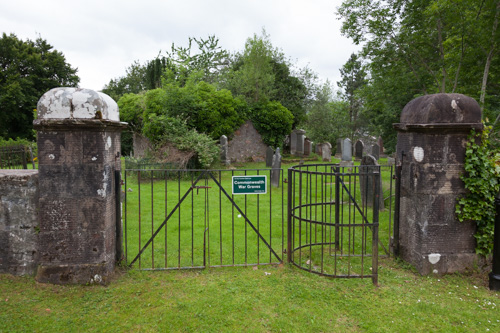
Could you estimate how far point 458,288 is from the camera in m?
4.75

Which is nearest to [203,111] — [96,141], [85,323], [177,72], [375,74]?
[177,72]

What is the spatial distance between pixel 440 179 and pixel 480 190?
1.80ft

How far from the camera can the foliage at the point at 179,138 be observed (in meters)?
15.1

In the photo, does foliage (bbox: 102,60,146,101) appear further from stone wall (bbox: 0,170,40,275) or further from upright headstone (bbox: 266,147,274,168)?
stone wall (bbox: 0,170,40,275)

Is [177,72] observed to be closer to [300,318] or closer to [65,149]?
[65,149]

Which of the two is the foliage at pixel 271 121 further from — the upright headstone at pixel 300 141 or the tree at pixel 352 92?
the tree at pixel 352 92

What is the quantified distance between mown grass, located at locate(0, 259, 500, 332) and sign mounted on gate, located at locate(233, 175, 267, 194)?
1286 millimetres

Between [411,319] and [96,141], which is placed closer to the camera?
[411,319]

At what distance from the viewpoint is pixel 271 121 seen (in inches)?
910

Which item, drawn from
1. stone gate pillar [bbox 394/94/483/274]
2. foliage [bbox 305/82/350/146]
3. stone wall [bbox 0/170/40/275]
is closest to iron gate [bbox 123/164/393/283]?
stone gate pillar [bbox 394/94/483/274]

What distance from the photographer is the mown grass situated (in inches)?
149

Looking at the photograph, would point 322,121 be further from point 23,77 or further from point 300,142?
point 23,77

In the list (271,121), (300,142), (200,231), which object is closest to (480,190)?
(200,231)

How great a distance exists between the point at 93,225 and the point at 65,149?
1.10m
